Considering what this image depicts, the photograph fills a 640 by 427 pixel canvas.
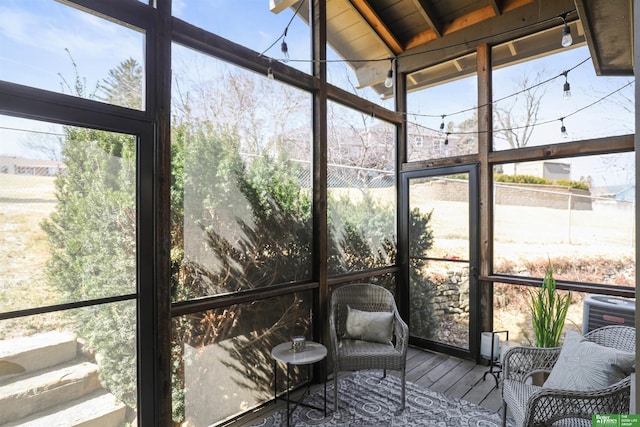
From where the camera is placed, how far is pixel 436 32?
3910 millimetres

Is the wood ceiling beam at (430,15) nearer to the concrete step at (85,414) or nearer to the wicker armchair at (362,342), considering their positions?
the wicker armchair at (362,342)

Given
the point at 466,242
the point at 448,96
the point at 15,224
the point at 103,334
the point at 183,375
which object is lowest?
the point at 183,375

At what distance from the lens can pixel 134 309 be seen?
2.09m

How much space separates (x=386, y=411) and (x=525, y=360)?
3.66ft

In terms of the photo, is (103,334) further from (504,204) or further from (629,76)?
(629,76)

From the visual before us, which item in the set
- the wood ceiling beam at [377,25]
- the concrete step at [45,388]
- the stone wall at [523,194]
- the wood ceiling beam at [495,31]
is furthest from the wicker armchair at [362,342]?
the wood ceiling beam at [377,25]

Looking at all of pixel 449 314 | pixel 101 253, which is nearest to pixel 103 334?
pixel 101 253

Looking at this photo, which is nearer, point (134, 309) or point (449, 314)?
point (134, 309)

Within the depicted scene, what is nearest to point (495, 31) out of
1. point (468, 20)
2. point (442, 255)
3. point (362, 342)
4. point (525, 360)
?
point (468, 20)

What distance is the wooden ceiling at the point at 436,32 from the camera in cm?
334

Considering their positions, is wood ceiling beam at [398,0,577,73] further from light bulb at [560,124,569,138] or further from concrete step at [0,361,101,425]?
concrete step at [0,361,101,425]

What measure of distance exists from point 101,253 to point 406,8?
3934 millimetres

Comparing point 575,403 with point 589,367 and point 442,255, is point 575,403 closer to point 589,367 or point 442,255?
point 589,367

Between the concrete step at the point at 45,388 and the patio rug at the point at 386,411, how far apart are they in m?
1.23
